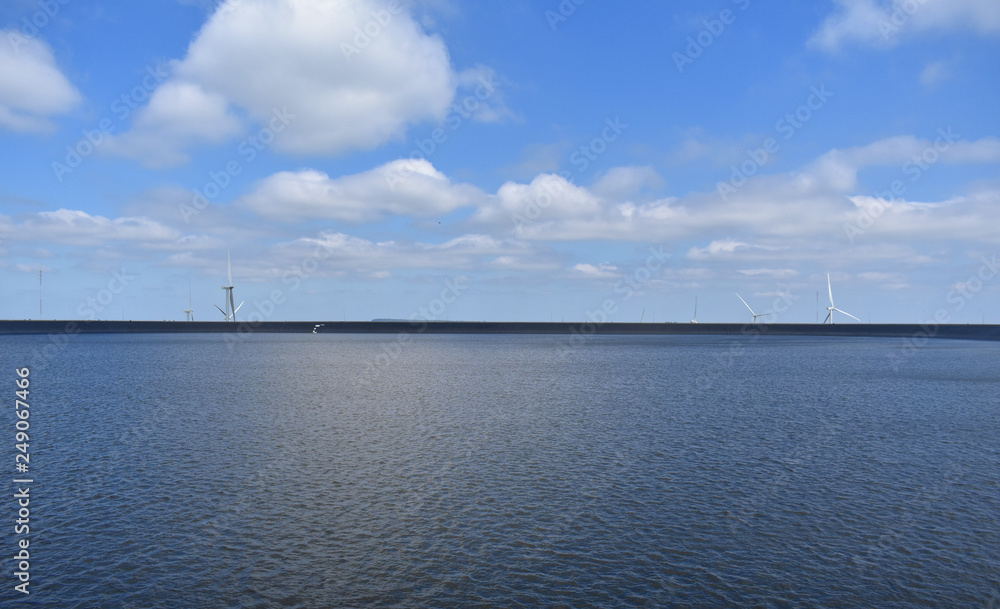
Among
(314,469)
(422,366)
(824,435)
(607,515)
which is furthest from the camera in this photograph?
(422,366)

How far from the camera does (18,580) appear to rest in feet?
54.3

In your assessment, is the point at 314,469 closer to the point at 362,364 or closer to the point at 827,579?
the point at 827,579

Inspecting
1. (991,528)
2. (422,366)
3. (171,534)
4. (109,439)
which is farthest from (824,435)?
(422,366)

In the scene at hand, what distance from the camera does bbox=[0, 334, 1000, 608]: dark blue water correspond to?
16406mm

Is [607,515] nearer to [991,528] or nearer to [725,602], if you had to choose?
[725,602]

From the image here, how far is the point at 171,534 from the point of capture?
19844 millimetres

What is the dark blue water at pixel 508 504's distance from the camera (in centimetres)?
1641

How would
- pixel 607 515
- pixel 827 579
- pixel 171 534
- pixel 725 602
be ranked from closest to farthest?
pixel 725 602 < pixel 827 579 < pixel 171 534 < pixel 607 515

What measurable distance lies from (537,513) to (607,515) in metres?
2.43

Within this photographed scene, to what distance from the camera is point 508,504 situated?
74.9 feet

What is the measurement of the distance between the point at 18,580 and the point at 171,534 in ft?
13.2

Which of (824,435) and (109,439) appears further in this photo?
(824,435)

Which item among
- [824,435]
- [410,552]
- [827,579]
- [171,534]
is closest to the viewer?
[827,579]

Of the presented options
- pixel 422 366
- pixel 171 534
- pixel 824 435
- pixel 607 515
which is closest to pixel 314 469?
pixel 171 534
